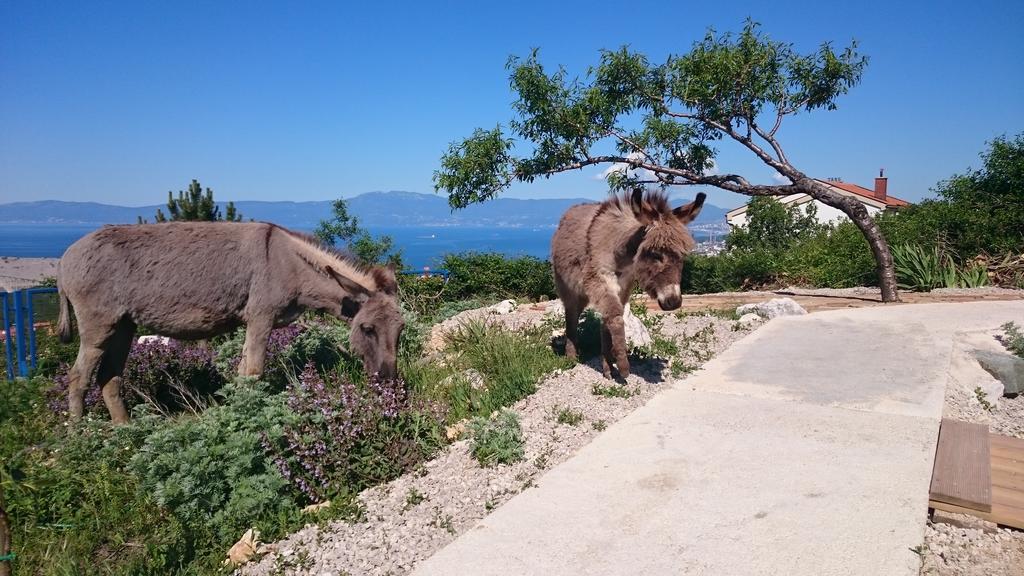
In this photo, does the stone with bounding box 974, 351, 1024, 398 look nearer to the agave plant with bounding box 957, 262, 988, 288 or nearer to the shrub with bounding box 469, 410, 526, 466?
the shrub with bounding box 469, 410, 526, 466

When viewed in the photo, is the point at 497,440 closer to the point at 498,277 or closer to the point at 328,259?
the point at 328,259

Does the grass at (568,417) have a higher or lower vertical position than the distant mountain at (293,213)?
lower

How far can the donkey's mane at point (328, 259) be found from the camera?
5777mm

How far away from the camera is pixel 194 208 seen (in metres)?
11.4

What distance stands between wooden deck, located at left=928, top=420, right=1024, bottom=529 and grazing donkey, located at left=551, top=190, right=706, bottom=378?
7.64 ft

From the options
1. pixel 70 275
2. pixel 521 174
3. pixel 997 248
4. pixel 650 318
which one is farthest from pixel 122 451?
pixel 997 248

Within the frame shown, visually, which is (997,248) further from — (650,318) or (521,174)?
(521,174)

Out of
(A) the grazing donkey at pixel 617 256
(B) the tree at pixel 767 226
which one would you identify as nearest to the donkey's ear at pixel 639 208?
(A) the grazing donkey at pixel 617 256

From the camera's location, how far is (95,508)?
13.9 feet

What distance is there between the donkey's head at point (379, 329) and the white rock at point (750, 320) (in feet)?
19.2

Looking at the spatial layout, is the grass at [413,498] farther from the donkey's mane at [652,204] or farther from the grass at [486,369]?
the donkey's mane at [652,204]

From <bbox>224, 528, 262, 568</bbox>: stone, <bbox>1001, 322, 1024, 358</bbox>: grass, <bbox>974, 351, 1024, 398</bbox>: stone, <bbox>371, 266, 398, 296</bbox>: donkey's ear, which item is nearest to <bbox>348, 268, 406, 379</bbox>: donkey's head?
<bbox>371, 266, 398, 296</bbox>: donkey's ear

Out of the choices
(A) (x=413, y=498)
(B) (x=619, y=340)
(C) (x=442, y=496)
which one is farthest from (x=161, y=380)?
(B) (x=619, y=340)

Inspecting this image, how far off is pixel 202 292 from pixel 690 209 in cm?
480
